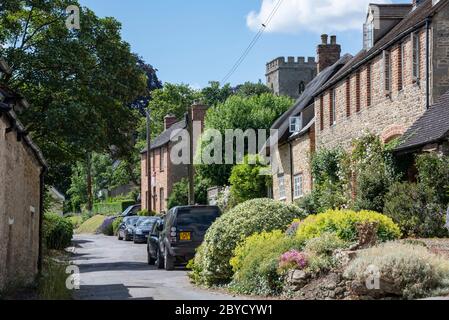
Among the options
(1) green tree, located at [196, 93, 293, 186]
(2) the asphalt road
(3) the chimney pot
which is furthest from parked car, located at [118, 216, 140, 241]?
(3) the chimney pot

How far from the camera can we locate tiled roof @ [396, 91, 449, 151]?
22156mm

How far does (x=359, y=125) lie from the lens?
31.1 m

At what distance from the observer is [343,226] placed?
17312mm

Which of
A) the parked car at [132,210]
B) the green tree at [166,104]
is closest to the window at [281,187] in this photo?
the parked car at [132,210]

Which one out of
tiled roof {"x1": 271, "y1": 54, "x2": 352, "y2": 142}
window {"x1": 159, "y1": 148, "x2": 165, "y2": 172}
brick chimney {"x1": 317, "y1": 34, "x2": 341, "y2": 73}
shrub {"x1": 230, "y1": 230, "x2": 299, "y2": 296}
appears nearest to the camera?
shrub {"x1": 230, "y1": 230, "x2": 299, "y2": 296}

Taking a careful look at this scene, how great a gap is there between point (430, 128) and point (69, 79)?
12.6 metres

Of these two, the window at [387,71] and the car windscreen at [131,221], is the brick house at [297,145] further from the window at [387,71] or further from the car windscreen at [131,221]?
the car windscreen at [131,221]

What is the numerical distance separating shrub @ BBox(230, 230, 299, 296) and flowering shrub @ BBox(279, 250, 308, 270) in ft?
0.62

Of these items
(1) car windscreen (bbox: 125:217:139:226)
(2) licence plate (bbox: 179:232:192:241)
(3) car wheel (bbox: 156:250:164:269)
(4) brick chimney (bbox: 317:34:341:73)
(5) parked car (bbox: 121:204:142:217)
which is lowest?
(3) car wheel (bbox: 156:250:164:269)

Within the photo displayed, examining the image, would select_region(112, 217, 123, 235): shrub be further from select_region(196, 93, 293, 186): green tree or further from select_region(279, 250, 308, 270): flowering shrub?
select_region(279, 250, 308, 270): flowering shrub

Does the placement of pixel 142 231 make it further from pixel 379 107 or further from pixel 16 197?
pixel 16 197

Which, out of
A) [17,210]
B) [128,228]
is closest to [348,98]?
[17,210]

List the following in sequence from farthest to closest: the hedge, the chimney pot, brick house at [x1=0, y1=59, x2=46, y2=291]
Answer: the hedge
the chimney pot
brick house at [x1=0, y1=59, x2=46, y2=291]
